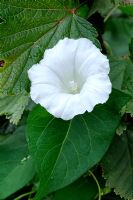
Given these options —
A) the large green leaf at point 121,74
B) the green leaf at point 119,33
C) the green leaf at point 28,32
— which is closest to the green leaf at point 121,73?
the large green leaf at point 121,74

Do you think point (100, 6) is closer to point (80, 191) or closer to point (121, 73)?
point (121, 73)

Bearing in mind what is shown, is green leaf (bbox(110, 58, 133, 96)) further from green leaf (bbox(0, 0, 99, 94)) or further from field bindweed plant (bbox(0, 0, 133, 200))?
green leaf (bbox(0, 0, 99, 94))

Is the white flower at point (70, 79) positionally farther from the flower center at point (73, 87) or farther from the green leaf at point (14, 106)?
the green leaf at point (14, 106)

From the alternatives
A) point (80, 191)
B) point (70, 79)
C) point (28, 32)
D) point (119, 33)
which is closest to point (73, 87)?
point (70, 79)

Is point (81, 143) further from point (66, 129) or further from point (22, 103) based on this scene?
point (22, 103)

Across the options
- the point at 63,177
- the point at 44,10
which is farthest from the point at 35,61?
the point at 63,177
